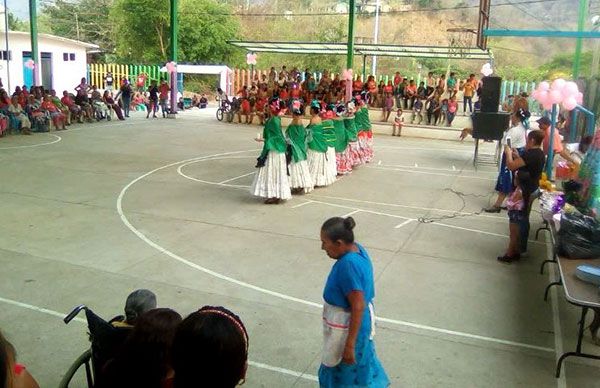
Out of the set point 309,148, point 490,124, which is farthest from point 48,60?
point 490,124

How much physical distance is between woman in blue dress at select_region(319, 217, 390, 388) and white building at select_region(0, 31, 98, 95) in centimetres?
3004

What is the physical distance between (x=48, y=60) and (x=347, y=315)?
33237 millimetres

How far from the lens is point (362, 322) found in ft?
10.8

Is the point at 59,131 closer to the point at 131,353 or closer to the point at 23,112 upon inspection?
the point at 23,112

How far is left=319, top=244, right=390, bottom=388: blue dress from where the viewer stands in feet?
10.4

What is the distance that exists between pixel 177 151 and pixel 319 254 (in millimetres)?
8799

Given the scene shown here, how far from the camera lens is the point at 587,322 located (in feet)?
18.2

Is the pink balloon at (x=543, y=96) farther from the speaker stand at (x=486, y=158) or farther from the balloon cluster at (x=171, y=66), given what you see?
the balloon cluster at (x=171, y=66)

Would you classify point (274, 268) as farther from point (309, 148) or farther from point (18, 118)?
point (18, 118)

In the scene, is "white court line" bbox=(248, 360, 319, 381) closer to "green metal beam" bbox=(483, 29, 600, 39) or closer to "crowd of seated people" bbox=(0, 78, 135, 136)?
"green metal beam" bbox=(483, 29, 600, 39)

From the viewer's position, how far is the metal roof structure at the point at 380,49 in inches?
906

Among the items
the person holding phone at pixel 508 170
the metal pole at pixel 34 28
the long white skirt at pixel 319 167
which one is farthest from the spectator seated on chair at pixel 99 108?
the person holding phone at pixel 508 170

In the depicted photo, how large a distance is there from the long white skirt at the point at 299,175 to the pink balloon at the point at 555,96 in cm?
418

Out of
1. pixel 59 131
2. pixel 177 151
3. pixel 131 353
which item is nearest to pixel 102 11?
pixel 59 131
